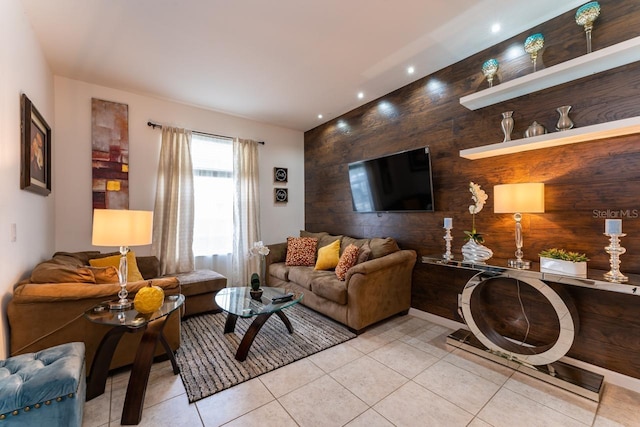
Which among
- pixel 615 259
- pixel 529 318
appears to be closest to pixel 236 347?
pixel 529 318

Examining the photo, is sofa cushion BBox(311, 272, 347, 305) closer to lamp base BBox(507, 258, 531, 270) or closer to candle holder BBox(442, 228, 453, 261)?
candle holder BBox(442, 228, 453, 261)

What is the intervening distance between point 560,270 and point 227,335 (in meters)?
2.95

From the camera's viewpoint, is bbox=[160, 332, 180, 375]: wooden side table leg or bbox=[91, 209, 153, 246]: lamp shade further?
bbox=[160, 332, 180, 375]: wooden side table leg

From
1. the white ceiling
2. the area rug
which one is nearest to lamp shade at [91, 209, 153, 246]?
the area rug

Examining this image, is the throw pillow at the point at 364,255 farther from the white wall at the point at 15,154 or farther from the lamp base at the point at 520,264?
the white wall at the point at 15,154

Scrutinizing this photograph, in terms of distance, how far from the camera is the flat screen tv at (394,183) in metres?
3.03

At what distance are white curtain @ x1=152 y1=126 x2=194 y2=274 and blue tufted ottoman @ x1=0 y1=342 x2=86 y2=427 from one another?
231 centimetres

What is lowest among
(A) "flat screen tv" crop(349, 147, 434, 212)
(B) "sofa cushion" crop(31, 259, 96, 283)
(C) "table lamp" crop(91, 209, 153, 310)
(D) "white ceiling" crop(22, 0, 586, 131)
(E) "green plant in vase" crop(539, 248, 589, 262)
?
(B) "sofa cushion" crop(31, 259, 96, 283)

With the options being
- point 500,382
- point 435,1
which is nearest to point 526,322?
point 500,382

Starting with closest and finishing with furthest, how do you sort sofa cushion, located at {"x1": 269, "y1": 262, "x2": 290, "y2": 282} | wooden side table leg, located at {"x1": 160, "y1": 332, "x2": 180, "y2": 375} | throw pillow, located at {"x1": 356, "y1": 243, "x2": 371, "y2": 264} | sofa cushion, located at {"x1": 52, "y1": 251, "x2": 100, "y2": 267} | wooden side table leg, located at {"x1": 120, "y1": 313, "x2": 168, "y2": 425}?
wooden side table leg, located at {"x1": 120, "y1": 313, "x2": 168, "y2": 425}
wooden side table leg, located at {"x1": 160, "y1": 332, "x2": 180, "y2": 375}
sofa cushion, located at {"x1": 52, "y1": 251, "x2": 100, "y2": 267}
throw pillow, located at {"x1": 356, "y1": 243, "x2": 371, "y2": 264}
sofa cushion, located at {"x1": 269, "y1": 262, "x2": 290, "y2": 282}

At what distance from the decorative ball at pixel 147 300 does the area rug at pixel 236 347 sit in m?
0.65

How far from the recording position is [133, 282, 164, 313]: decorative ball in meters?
1.78

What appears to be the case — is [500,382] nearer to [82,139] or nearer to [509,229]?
[509,229]

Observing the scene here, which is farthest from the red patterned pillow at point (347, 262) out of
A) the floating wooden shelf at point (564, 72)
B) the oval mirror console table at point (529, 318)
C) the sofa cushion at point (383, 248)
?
the floating wooden shelf at point (564, 72)
